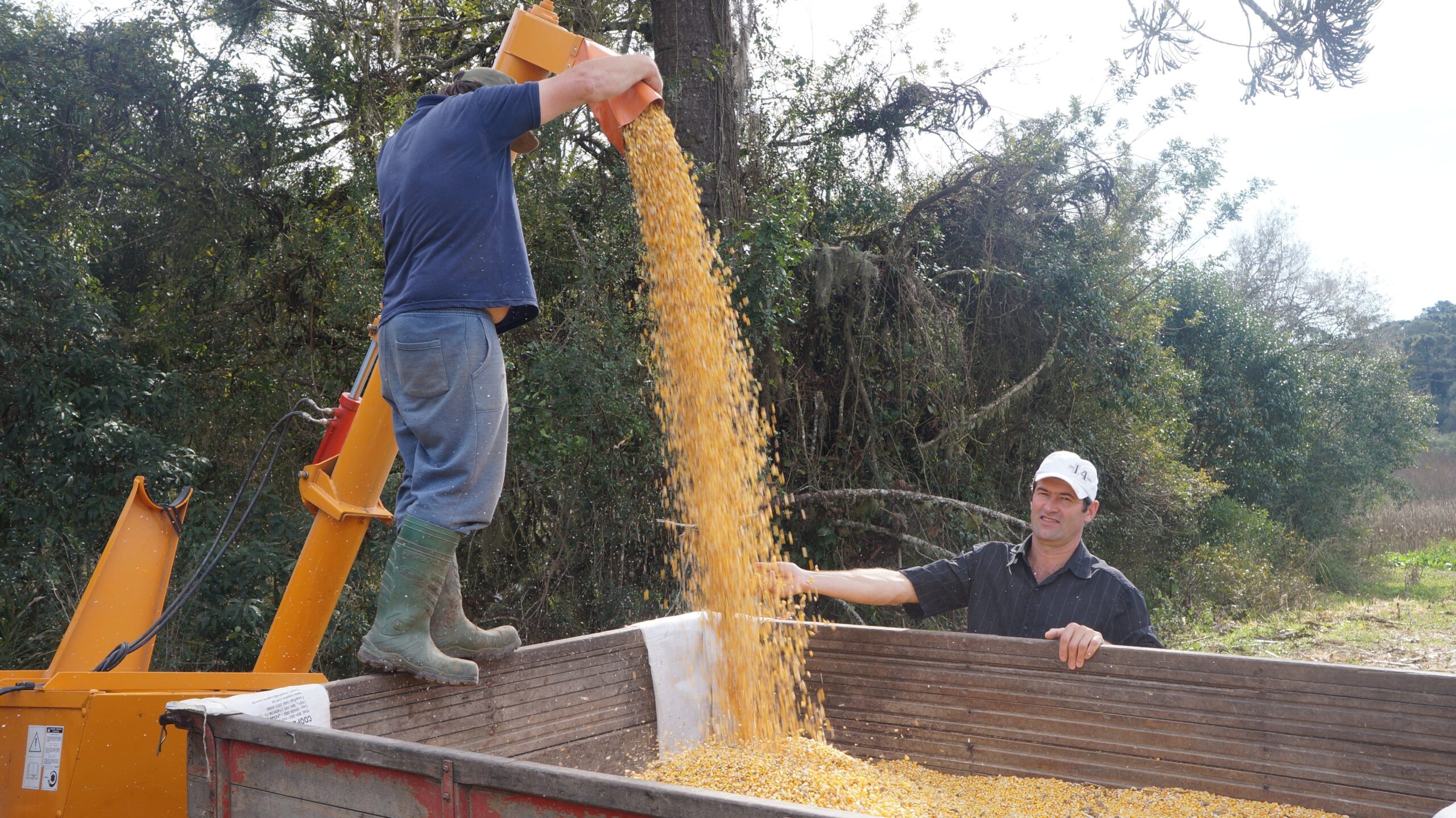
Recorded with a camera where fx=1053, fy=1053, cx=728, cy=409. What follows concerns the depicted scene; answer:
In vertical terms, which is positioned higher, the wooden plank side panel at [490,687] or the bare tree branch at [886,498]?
the bare tree branch at [886,498]

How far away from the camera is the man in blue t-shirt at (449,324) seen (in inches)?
86.3

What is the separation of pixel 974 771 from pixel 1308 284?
88.5ft

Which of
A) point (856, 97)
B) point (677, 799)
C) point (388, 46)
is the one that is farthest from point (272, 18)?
point (677, 799)

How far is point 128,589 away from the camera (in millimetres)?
2709

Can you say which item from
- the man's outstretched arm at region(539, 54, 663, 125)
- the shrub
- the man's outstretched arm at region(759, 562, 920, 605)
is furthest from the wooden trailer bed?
the shrub

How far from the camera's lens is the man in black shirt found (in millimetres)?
3020

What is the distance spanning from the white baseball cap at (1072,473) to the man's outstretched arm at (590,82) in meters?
1.67

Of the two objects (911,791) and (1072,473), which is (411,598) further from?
(1072,473)

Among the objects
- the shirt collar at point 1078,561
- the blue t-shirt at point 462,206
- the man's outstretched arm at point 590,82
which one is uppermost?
the man's outstretched arm at point 590,82

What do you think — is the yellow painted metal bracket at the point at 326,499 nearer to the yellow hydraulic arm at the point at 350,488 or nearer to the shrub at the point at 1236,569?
the yellow hydraulic arm at the point at 350,488

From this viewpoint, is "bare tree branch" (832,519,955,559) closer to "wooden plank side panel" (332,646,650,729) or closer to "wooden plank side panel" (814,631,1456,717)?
"wooden plank side panel" (814,631,1456,717)

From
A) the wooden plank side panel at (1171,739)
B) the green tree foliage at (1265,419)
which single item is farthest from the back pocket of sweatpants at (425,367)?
the green tree foliage at (1265,419)

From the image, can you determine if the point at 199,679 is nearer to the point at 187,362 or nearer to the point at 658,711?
the point at 658,711

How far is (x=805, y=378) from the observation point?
674 cm
